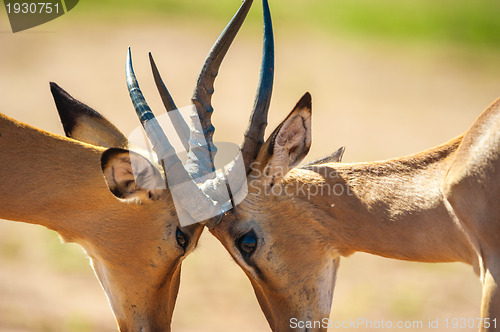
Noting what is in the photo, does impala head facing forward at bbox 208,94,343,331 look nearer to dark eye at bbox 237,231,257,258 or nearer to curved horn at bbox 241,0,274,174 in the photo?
dark eye at bbox 237,231,257,258

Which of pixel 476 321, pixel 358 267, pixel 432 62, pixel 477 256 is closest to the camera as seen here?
pixel 477 256

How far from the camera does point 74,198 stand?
198 inches

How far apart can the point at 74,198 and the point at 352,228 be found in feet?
6.17

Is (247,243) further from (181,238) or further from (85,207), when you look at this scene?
(85,207)

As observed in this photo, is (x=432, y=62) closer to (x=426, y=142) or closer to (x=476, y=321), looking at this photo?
(x=426, y=142)

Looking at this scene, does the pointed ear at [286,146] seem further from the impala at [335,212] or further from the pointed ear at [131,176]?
the pointed ear at [131,176]

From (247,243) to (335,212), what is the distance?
25.6 inches

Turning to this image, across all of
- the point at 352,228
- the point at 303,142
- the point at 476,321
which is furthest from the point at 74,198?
the point at 476,321

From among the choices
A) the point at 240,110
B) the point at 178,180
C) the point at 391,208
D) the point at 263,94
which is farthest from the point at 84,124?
the point at 240,110

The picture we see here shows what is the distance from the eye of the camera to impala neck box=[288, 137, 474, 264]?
4.97m

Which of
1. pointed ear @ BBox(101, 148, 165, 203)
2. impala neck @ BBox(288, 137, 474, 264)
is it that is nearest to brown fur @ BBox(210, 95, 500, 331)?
impala neck @ BBox(288, 137, 474, 264)

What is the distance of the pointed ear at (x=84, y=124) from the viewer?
18.2 feet

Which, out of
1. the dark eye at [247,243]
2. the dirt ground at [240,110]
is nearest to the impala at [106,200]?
the dark eye at [247,243]

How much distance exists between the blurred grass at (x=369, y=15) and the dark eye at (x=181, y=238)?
16222mm
